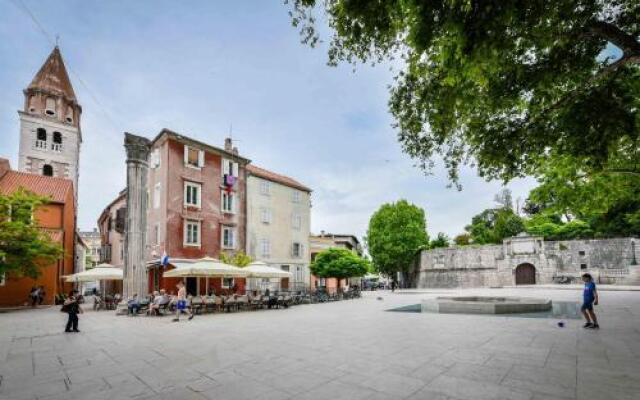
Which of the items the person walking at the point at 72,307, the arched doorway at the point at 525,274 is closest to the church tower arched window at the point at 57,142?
the person walking at the point at 72,307

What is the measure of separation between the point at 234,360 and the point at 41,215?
29924 mm

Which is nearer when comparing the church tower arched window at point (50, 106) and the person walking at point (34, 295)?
the person walking at point (34, 295)

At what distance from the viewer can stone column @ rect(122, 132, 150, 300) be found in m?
16.4

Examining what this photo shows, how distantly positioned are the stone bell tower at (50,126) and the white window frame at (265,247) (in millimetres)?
24319

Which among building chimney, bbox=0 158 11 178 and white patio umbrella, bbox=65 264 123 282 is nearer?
white patio umbrella, bbox=65 264 123 282

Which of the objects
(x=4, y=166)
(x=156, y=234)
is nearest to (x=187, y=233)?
(x=156, y=234)

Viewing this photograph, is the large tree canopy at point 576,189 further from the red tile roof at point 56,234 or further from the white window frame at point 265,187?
the red tile roof at point 56,234

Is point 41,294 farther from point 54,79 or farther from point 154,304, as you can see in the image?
point 54,79

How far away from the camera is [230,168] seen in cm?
3111

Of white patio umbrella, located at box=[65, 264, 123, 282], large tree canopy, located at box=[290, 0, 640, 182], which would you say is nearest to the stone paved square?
large tree canopy, located at box=[290, 0, 640, 182]

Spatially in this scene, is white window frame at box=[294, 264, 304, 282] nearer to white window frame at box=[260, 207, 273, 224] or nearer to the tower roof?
white window frame at box=[260, 207, 273, 224]

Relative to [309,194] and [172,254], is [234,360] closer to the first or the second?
[172,254]

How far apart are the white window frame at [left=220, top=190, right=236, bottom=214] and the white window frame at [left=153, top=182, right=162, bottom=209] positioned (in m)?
4.89

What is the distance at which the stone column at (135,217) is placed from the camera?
16391mm
